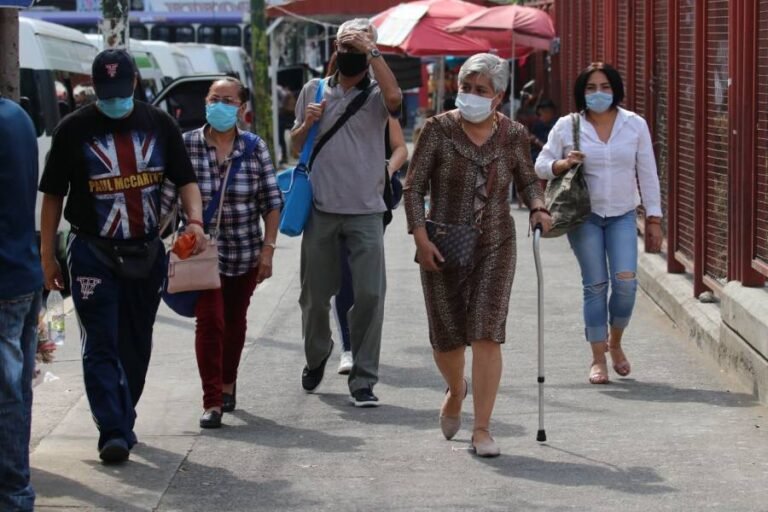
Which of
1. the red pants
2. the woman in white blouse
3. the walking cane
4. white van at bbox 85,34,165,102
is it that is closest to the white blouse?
the woman in white blouse

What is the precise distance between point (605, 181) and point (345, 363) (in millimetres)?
1776

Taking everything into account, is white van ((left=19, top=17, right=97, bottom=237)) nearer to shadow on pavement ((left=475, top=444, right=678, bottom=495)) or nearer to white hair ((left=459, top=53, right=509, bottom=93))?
white hair ((left=459, top=53, right=509, bottom=93))

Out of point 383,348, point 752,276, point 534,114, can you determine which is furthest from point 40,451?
point 534,114

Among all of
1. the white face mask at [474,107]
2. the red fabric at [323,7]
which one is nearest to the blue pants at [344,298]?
the white face mask at [474,107]

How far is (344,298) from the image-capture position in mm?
8906

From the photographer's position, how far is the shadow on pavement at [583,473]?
250 inches

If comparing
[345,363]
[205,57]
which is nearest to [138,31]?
[205,57]

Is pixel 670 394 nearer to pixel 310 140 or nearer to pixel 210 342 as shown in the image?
pixel 310 140

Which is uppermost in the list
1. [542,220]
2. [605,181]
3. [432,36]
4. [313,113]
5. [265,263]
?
[432,36]

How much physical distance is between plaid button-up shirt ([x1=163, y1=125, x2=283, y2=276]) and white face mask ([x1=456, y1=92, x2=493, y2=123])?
133 centimetres

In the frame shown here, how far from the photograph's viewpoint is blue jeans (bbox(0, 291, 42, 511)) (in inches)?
218

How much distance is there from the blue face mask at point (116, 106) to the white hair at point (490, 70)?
1.42 m

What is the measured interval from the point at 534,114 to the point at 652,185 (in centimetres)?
1586

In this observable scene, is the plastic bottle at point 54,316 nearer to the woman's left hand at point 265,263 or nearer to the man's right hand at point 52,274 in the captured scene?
the man's right hand at point 52,274
